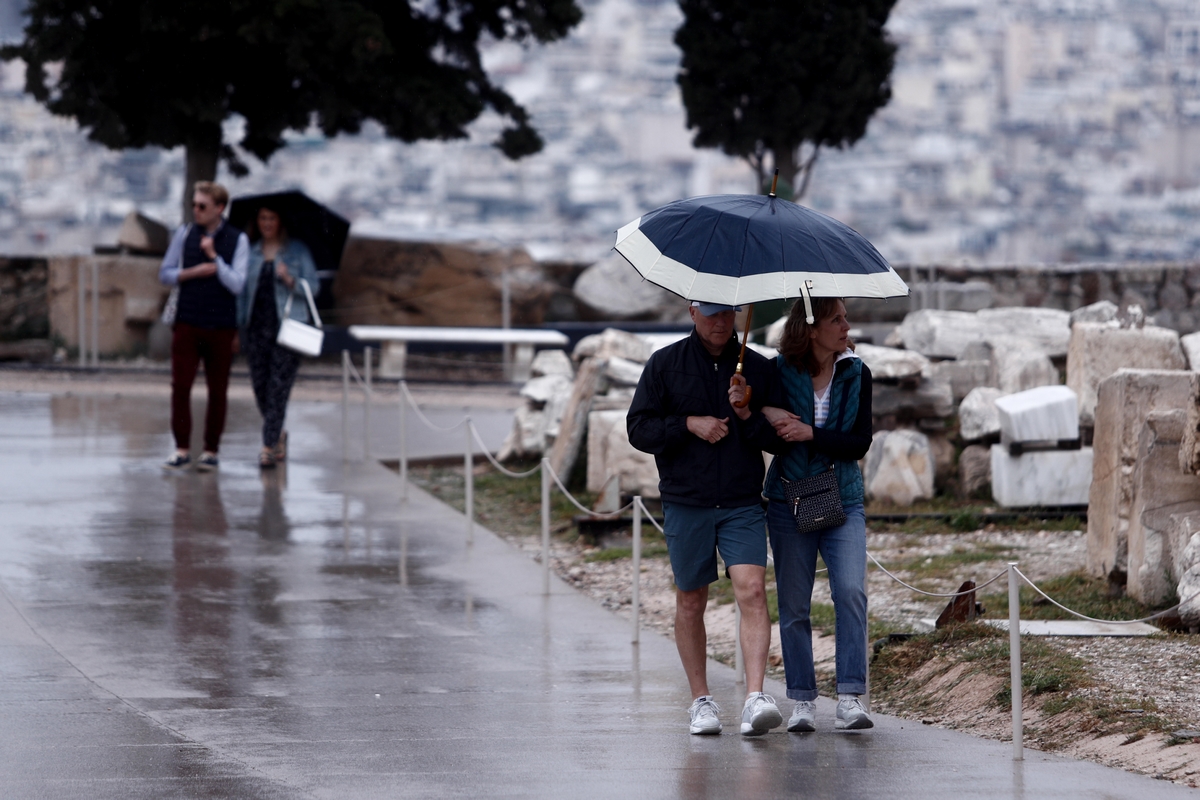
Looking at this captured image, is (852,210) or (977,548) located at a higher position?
(852,210)

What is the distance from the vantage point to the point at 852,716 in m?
5.81

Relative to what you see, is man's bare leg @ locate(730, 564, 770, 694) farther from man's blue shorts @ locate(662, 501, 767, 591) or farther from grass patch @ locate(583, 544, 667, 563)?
grass patch @ locate(583, 544, 667, 563)

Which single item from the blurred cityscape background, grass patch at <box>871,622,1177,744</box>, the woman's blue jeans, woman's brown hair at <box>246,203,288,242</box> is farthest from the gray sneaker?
the blurred cityscape background

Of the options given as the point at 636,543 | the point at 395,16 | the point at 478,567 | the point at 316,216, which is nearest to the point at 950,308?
the point at 395,16

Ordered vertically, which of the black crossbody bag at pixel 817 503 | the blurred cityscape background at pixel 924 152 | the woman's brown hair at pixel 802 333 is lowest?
the black crossbody bag at pixel 817 503

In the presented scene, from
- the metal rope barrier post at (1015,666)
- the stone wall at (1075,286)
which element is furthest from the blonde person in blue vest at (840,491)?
the stone wall at (1075,286)

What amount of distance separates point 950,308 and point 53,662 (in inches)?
595

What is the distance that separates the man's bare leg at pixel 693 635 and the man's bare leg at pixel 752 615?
0.17 m

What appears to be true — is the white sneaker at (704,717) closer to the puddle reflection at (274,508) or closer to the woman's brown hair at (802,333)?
the woman's brown hair at (802,333)

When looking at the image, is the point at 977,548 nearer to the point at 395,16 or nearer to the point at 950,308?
the point at 950,308

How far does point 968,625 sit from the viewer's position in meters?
7.11

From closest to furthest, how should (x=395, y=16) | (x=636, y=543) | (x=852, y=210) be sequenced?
(x=636, y=543) < (x=395, y=16) < (x=852, y=210)

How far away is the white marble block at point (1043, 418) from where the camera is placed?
10.5 metres

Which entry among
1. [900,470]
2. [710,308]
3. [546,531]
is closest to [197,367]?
[546,531]
